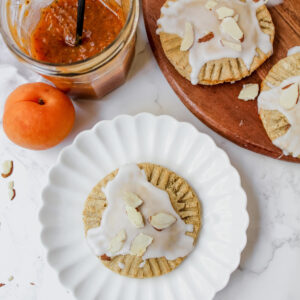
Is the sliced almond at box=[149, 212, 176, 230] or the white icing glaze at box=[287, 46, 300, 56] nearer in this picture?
the sliced almond at box=[149, 212, 176, 230]

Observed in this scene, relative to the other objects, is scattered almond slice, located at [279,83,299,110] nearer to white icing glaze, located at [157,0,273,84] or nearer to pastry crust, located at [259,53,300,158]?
pastry crust, located at [259,53,300,158]

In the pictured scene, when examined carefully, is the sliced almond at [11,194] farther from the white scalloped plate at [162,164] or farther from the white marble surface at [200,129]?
the white scalloped plate at [162,164]

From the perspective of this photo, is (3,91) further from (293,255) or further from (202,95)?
(293,255)

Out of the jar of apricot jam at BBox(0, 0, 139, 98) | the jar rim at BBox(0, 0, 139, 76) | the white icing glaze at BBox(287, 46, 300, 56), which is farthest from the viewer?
the white icing glaze at BBox(287, 46, 300, 56)

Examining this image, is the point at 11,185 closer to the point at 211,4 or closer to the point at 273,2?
the point at 211,4

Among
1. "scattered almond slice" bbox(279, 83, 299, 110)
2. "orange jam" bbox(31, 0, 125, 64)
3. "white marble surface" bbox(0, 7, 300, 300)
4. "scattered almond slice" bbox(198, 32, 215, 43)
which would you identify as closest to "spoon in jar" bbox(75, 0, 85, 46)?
"orange jam" bbox(31, 0, 125, 64)

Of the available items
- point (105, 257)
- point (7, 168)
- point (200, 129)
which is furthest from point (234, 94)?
point (7, 168)
